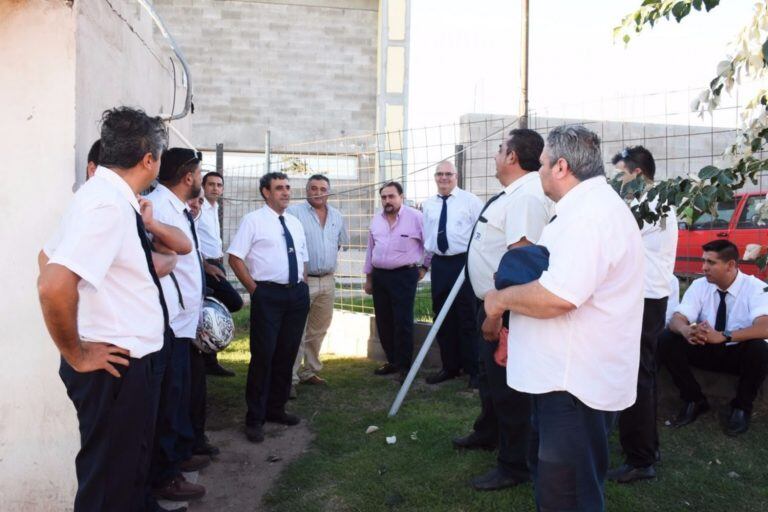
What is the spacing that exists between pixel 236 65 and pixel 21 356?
54.1 feet

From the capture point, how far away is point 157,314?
270 centimetres

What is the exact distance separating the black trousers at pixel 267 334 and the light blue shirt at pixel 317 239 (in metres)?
0.98

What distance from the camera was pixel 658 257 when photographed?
401 centimetres

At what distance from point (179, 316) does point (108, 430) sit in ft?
4.43

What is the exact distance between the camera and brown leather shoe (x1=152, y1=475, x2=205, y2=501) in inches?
153

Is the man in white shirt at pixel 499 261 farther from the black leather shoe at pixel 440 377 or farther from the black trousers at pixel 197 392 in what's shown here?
the black leather shoe at pixel 440 377

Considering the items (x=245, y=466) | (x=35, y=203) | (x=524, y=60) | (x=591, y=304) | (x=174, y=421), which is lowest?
(x=245, y=466)

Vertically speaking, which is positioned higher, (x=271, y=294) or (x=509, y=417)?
(x=271, y=294)

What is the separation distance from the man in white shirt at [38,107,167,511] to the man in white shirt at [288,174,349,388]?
335 centimetres

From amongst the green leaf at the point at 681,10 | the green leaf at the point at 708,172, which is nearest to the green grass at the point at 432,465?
the green leaf at the point at 708,172

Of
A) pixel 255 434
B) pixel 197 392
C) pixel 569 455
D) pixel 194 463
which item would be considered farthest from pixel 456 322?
pixel 569 455

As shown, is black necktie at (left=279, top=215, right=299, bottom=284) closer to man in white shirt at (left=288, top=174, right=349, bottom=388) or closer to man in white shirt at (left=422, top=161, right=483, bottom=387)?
man in white shirt at (left=288, top=174, right=349, bottom=388)

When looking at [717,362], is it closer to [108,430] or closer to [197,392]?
[197,392]

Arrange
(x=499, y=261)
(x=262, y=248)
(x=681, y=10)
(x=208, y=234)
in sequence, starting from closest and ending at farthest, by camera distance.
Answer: (x=681, y=10) < (x=499, y=261) < (x=262, y=248) < (x=208, y=234)
